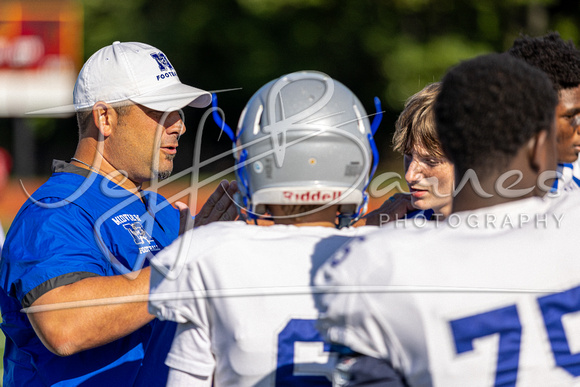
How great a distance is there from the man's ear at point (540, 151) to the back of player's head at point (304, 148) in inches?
18.2

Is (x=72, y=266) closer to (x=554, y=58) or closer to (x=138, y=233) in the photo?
(x=138, y=233)

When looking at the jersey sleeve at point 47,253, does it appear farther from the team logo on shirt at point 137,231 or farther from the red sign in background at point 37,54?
the red sign in background at point 37,54

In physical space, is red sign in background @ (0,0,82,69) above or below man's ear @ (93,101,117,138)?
above

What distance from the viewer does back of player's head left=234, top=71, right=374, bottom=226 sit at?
1836 mm

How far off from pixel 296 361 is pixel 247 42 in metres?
21.0

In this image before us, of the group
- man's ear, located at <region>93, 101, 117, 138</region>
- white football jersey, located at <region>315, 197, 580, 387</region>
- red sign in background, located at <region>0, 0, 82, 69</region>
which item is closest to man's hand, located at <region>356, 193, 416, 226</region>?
man's ear, located at <region>93, 101, 117, 138</region>

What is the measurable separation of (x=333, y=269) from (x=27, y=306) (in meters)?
1.29

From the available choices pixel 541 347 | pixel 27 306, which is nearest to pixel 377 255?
pixel 541 347

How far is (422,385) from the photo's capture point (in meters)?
1.55

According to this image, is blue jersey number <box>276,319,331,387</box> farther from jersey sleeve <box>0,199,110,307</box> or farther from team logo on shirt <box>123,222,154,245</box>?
team logo on shirt <box>123,222,154,245</box>

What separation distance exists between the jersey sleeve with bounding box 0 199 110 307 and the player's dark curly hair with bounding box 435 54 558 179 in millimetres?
1403

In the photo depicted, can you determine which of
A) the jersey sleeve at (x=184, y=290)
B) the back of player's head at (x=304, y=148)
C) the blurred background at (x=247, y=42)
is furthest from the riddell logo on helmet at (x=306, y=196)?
the blurred background at (x=247, y=42)

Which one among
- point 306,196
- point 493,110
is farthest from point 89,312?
point 493,110

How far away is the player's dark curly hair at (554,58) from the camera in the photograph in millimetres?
2699
